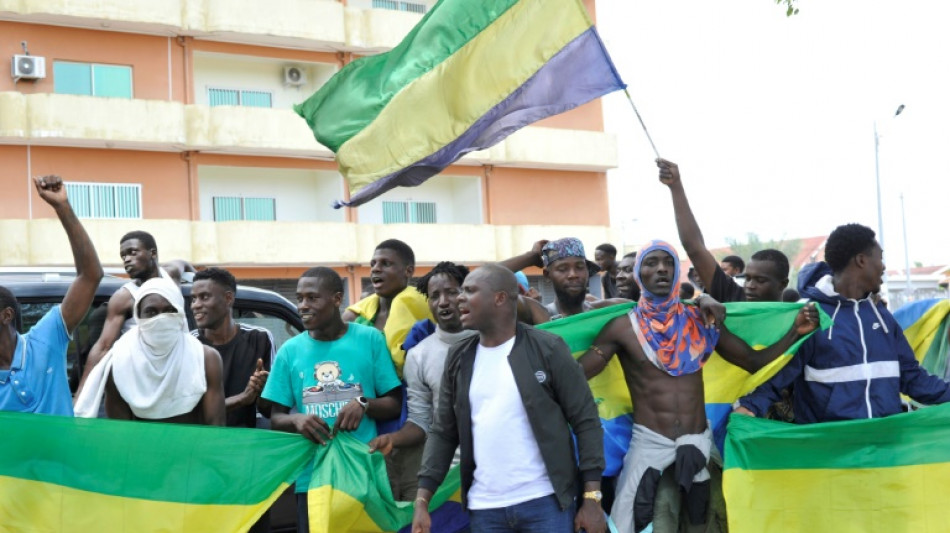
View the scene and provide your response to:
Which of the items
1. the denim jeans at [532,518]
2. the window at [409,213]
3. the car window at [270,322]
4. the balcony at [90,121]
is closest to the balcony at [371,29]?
the window at [409,213]

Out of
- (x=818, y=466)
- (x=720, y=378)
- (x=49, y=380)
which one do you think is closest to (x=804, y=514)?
(x=818, y=466)

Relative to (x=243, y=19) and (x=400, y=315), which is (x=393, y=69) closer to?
(x=400, y=315)

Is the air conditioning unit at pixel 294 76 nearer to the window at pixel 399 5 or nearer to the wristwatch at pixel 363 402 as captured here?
the window at pixel 399 5

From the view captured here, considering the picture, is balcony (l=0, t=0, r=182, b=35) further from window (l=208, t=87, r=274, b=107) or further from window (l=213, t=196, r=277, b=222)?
window (l=213, t=196, r=277, b=222)

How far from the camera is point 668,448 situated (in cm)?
538

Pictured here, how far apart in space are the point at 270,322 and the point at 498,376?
10.0 ft

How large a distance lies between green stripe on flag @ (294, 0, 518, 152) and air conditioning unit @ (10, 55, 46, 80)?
2040 centimetres

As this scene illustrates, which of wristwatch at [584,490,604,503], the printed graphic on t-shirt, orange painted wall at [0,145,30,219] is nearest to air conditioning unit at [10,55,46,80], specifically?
orange painted wall at [0,145,30,219]

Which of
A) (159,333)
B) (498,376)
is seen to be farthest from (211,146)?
(498,376)

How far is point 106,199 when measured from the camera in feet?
86.5

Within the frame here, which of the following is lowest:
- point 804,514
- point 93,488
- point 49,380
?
point 804,514

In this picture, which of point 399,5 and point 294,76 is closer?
point 294,76

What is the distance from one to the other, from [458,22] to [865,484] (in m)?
3.56

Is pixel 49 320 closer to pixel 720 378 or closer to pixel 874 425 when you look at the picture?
pixel 720 378
